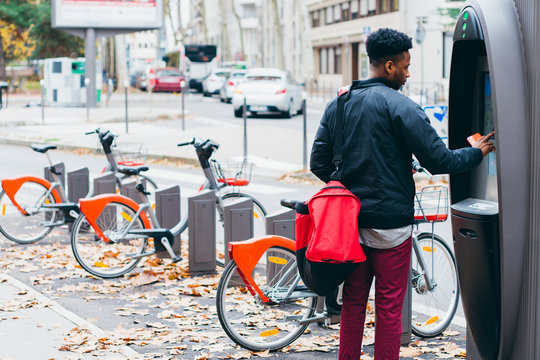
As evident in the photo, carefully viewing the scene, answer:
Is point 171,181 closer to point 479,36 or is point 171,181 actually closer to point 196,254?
point 196,254

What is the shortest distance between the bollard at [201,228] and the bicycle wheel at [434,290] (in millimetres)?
2191

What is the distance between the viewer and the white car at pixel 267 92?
86.6 feet

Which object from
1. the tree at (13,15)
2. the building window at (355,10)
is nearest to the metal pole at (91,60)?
the tree at (13,15)

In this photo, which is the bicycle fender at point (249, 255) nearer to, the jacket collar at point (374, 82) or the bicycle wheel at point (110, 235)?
the jacket collar at point (374, 82)

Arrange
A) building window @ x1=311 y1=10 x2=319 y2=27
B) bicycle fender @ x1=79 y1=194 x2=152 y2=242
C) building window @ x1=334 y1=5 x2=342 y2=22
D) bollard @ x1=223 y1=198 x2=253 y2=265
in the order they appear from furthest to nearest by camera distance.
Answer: building window @ x1=311 y1=10 x2=319 y2=27, building window @ x1=334 y1=5 x2=342 y2=22, bicycle fender @ x1=79 y1=194 x2=152 y2=242, bollard @ x1=223 y1=198 x2=253 y2=265

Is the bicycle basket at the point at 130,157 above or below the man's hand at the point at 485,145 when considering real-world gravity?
below

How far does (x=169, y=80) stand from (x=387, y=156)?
45.8m

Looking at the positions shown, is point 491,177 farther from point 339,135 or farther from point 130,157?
point 130,157

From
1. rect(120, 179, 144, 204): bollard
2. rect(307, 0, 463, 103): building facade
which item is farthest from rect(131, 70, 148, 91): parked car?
rect(120, 179, 144, 204): bollard

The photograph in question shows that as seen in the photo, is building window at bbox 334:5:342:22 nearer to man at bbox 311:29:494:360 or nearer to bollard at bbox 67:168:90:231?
bollard at bbox 67:168:90:231

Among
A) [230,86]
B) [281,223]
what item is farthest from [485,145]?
[230,86]

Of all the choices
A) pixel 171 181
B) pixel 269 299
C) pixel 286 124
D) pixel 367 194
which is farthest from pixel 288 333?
pixel 286 124

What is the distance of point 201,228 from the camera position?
24.2 ft

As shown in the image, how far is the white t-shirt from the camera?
13.8 ft
